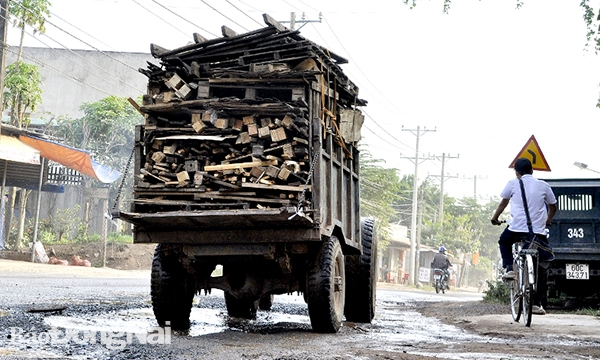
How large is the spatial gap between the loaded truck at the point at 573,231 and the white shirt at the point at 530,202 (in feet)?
16.5

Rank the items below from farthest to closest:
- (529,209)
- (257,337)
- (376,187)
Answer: (376,187)
(529,209)
(257,337)

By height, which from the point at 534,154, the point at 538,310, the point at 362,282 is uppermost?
the point at 534,154

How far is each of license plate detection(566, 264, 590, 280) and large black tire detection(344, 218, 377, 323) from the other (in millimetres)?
4714

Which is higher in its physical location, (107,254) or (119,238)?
(119,238)

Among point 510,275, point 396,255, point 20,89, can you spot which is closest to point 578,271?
point 510,275

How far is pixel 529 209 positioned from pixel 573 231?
6199 mm

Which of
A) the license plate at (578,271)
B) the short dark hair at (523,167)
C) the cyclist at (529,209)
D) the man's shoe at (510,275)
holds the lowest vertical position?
the man's shoe at (510,275)

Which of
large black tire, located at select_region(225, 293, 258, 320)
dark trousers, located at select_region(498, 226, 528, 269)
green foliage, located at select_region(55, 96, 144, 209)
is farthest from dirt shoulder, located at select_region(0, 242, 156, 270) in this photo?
dark trousers, located at select_region(498, 226, 528, 269)

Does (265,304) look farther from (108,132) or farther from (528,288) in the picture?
(108,132)

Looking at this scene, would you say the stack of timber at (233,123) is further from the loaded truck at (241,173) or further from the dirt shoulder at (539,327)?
the dirt shoulder at (539,327)

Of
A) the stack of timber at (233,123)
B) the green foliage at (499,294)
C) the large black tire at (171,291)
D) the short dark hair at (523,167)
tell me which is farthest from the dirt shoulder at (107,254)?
the short dark hair at (523,167)

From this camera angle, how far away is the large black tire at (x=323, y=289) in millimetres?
7688

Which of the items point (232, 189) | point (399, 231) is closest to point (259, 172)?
point (232, 189)

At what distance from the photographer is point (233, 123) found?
25.5ft
